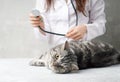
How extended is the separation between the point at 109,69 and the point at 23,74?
344 mm

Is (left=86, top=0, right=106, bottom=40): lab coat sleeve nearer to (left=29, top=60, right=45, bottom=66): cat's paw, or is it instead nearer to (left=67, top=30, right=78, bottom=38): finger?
(left=67, top=30, right=78, bottom=38): finger

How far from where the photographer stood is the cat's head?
3.44 feet

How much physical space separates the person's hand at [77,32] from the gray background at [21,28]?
0.44m

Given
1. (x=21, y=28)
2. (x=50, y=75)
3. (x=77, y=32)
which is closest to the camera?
(x=50, y=75)

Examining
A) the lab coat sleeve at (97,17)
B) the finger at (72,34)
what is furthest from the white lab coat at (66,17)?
the finger at (72,34)

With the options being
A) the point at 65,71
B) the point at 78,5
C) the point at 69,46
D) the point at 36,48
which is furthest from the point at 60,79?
the point at 36,48

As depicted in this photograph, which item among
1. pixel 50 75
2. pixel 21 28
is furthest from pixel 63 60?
pixel 21 28

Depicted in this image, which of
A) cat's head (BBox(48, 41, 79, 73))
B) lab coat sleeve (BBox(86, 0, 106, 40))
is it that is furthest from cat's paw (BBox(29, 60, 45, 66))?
lab coat sleeve (BBox(86, 0, 106, 40))

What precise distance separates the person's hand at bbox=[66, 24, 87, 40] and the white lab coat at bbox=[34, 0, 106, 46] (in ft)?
0.30

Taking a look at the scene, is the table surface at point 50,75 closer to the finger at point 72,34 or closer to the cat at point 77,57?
the cat at point 77,57

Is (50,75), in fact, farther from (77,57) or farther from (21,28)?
(21,28)

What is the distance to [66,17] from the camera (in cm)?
139

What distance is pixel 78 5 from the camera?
138cm

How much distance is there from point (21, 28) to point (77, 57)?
0.59m
